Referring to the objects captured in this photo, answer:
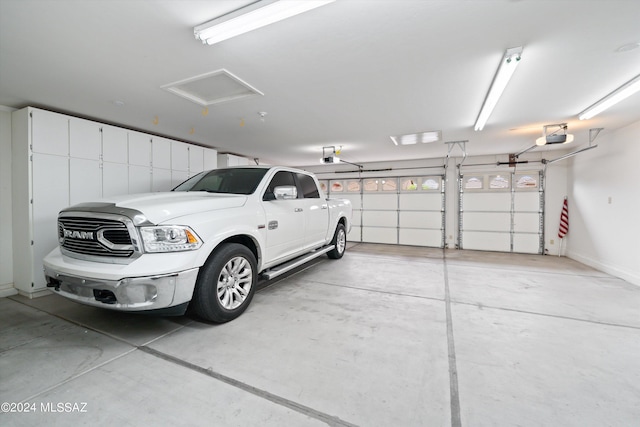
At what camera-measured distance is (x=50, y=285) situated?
2.63 meters

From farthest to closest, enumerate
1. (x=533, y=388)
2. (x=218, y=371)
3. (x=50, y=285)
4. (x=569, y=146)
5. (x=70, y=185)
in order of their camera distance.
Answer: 1. (x=569, y=146)
2. (x=70, y=185)
3. (x=50, y=285)
4. (x=218, y=371)
5. (x=533, y=388)

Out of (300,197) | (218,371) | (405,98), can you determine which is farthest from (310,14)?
(218,371)

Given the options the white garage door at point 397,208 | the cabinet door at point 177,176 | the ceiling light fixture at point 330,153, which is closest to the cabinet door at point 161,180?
the cabinet door at point 177,176

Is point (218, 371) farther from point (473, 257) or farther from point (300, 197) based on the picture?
point (473, 257)

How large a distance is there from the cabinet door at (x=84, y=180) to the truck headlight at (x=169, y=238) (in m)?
2.97

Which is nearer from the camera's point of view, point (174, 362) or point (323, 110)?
point (174, 362)

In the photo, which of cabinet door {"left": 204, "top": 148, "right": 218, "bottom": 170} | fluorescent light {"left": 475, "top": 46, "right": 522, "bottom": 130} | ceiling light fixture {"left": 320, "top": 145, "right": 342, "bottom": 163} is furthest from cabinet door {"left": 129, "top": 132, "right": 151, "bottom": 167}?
fluorescent light {"left": 475, "top": 46, "right": 522, "bottom": 130}

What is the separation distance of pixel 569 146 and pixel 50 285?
11.1 metres

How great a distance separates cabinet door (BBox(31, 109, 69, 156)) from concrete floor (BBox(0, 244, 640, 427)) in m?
2.29

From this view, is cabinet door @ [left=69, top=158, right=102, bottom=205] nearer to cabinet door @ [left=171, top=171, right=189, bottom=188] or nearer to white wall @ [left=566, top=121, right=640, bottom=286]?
cabinet door @ [left=171, top=171, right=189, bottom=188]

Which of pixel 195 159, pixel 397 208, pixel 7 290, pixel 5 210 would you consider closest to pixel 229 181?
pixel 195 159

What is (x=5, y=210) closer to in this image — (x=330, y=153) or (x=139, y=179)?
(x=139, y=179)

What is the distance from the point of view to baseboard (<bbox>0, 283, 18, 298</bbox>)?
3.98m

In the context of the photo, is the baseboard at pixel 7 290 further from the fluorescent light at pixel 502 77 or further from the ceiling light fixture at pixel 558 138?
the ceiling light fixture at pixel 558 138
